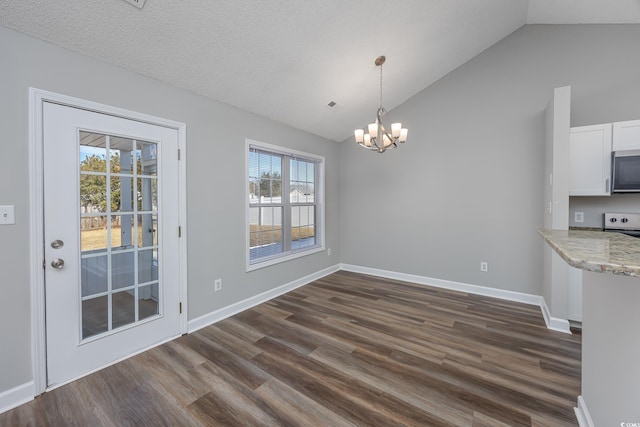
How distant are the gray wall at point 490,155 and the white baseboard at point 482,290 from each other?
0.08m

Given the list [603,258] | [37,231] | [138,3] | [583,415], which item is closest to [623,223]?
[583,415]

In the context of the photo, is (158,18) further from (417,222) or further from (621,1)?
(621,1)

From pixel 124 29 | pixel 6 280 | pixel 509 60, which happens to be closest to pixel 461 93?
pixel 509 60

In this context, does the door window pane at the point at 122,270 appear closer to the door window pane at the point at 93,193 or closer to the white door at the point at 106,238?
the white door at the point at 106,238

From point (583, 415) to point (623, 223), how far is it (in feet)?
7.63

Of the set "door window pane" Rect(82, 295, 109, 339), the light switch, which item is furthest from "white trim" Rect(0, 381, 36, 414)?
the light switch

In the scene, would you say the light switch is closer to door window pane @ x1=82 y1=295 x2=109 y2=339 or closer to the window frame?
door window pane @ x1=82 y1=295 x2=109 y2=339

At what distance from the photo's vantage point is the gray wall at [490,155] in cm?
302

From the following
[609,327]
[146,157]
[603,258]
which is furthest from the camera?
[146,157]

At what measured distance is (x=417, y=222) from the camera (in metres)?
4.19

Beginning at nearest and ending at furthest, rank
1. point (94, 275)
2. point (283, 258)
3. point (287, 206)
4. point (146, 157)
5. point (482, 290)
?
point (94, 275)
point (146, 157)
point (482, 290)
point (283, 258)
point (287, 206)

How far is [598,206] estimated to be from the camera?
292cm

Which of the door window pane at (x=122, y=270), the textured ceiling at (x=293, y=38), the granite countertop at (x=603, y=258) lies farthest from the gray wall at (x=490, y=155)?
the door window pane at (x=122, y=270)

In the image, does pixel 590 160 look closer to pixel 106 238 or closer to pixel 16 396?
pixel 106 238
